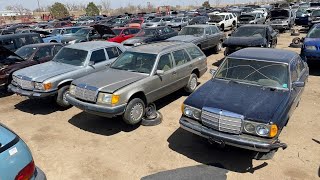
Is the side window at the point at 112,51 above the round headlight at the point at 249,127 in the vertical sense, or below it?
above

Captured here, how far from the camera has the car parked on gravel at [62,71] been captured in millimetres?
7566

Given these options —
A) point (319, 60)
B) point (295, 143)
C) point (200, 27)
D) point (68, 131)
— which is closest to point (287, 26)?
point (200, 27)

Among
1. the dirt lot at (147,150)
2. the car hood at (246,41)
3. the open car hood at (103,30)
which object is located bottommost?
the dirt lot at (147,150)

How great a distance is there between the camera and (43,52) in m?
10.5

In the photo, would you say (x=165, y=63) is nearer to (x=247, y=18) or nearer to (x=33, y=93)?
(x=33, y=93)

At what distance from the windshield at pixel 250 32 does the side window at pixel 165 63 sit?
6.60 m

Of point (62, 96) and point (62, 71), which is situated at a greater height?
point (62, 71)

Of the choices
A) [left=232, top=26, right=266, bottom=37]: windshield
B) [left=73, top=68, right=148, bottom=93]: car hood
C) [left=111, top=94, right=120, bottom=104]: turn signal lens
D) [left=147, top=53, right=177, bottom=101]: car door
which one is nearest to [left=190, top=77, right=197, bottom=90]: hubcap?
[left=147, top=53, right=177, bottom=101]: car door

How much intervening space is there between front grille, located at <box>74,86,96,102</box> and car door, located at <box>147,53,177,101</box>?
140 centimetres

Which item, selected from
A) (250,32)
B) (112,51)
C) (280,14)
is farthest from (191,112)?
(280,14)

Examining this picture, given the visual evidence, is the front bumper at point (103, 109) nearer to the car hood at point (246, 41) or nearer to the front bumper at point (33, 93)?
the front bumper at point (33, 93)

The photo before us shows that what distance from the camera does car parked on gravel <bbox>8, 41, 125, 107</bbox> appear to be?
24.8 feet

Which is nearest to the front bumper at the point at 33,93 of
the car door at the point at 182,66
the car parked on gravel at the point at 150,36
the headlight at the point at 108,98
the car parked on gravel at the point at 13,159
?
the headlight at the point at 108,98

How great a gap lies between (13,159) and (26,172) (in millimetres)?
267
